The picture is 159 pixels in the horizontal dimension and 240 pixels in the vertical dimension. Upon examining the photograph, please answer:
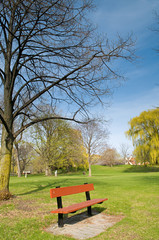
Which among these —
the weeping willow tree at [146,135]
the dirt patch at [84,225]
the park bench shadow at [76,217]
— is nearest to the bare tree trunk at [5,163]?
the park bench shadow at [76,217]

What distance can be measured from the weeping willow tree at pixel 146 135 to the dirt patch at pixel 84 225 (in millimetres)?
30359

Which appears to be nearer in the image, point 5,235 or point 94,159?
point 5,235

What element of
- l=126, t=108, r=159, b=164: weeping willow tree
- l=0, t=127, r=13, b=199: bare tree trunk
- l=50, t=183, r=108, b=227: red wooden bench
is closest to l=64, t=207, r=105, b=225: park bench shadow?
l=50, t=183, r=108, b=227: red wooden bench

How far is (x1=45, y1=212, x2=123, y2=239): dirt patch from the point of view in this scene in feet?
14.3

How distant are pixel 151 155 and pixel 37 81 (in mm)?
29540

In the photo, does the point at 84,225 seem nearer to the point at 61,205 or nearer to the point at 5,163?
the point at 61,205

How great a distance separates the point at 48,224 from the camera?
5.05 m

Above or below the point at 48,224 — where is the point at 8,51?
above

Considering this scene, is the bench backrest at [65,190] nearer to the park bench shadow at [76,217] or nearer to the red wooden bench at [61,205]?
the red wooden bench at [61,205]

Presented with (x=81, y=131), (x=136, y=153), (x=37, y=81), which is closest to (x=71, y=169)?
(x=136, y=153)

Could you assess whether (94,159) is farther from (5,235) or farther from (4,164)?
(5,235)

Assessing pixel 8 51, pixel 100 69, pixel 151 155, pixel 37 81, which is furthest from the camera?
pixel 151 155

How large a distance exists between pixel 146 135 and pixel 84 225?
111 ft

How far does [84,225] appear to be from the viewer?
16.4 feet
